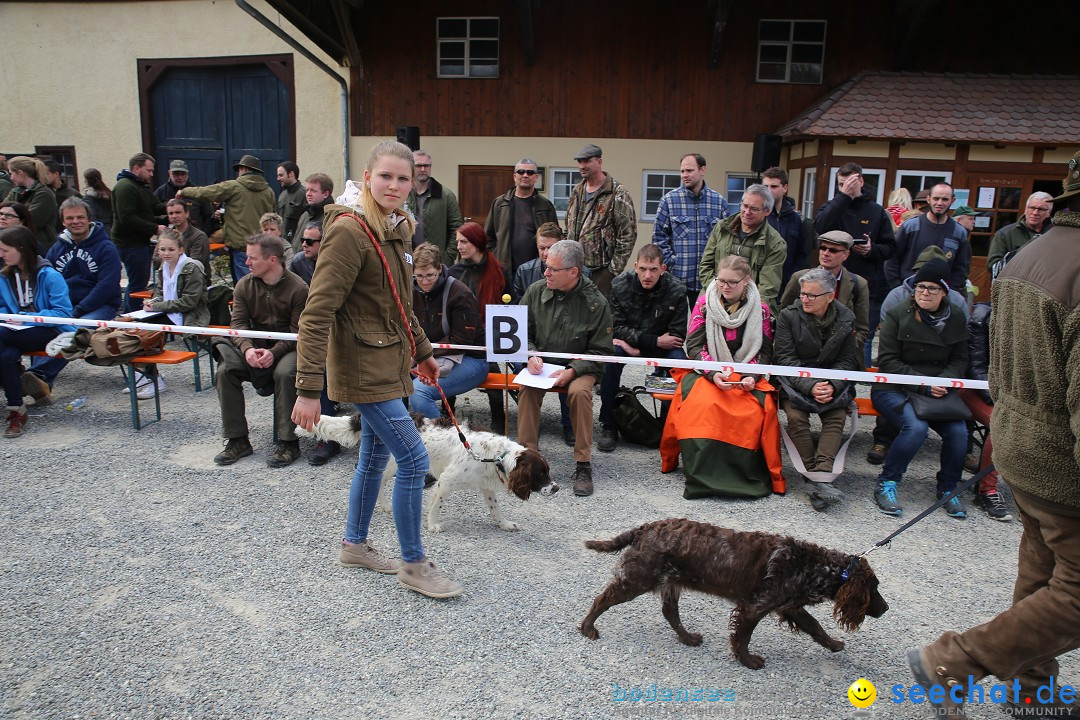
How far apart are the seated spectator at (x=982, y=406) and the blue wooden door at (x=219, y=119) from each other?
1282cm

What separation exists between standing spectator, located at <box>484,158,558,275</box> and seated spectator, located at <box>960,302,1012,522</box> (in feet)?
13.0

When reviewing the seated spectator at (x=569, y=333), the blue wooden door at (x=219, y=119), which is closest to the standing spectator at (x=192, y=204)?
the blue wooden door at (x=219, y=119)

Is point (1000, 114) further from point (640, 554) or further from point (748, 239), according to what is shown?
point (640, 554)

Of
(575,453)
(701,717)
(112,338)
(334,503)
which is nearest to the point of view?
(701,717)

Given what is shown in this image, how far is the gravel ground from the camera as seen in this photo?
2957 mm

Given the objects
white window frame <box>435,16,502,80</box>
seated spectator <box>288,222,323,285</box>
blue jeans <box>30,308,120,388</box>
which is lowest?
blue jeans <box>30,308,120,388</box>

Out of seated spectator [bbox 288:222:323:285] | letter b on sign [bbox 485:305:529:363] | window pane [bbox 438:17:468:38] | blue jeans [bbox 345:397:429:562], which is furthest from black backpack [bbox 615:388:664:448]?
window pane [bbox 438:17:468:38]

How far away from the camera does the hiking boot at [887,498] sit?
4777 millimetres

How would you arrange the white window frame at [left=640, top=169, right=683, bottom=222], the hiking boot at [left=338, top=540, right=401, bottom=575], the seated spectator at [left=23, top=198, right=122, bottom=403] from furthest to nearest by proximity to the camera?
1. the white window frame at [left=640, top=169, right=683, bottom=222]
2. the seated spectator at [left=23, top=198, right=122, bottom=403]
3. the hiking boot at [left=338, top=540, right=401, bottom=575]

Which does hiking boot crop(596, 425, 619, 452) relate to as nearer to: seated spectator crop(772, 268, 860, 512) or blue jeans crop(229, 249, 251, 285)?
seated spectator crop(772, 268, 860, 512)

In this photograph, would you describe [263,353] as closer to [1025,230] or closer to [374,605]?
[374,605]

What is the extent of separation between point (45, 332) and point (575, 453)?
15.7 ft

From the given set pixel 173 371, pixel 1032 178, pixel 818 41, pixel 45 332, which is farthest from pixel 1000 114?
pixel 45 332

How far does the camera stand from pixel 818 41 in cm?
1329
